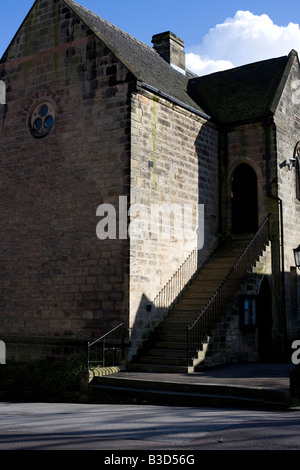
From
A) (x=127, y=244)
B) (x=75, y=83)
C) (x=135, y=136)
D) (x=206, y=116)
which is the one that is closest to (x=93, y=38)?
(x=75, y=83)

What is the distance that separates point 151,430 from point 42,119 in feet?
39.2

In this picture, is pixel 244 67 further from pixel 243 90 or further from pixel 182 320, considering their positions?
pixel 182 320

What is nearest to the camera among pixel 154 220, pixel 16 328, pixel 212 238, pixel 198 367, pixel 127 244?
pixel 198 367

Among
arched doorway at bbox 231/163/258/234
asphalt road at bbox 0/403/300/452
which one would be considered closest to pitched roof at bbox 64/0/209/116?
arched doorway at bbox 231/163/258/234

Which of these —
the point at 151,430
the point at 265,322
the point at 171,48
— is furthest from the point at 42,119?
the point at 151,430

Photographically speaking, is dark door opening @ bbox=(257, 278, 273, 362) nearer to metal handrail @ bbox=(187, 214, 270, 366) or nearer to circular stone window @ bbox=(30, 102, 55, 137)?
metal handrail @ bbox=(187, 214, 270, 366)

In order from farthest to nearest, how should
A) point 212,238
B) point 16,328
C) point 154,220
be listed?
point 212,238
point 16,328
point 154,220

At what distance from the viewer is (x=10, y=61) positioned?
61.1 ft

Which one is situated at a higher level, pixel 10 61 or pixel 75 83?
pixel 10 61

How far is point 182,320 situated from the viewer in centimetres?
1541

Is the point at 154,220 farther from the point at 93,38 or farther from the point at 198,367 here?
the point at 93,38

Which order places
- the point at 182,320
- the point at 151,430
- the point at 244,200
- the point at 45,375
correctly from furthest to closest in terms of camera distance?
the point at 244,200 < the point at 182,320 < the point at 45,375 < the point at 151,430

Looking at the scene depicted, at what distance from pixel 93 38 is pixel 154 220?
549 centimetres

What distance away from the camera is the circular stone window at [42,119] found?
17172mm
